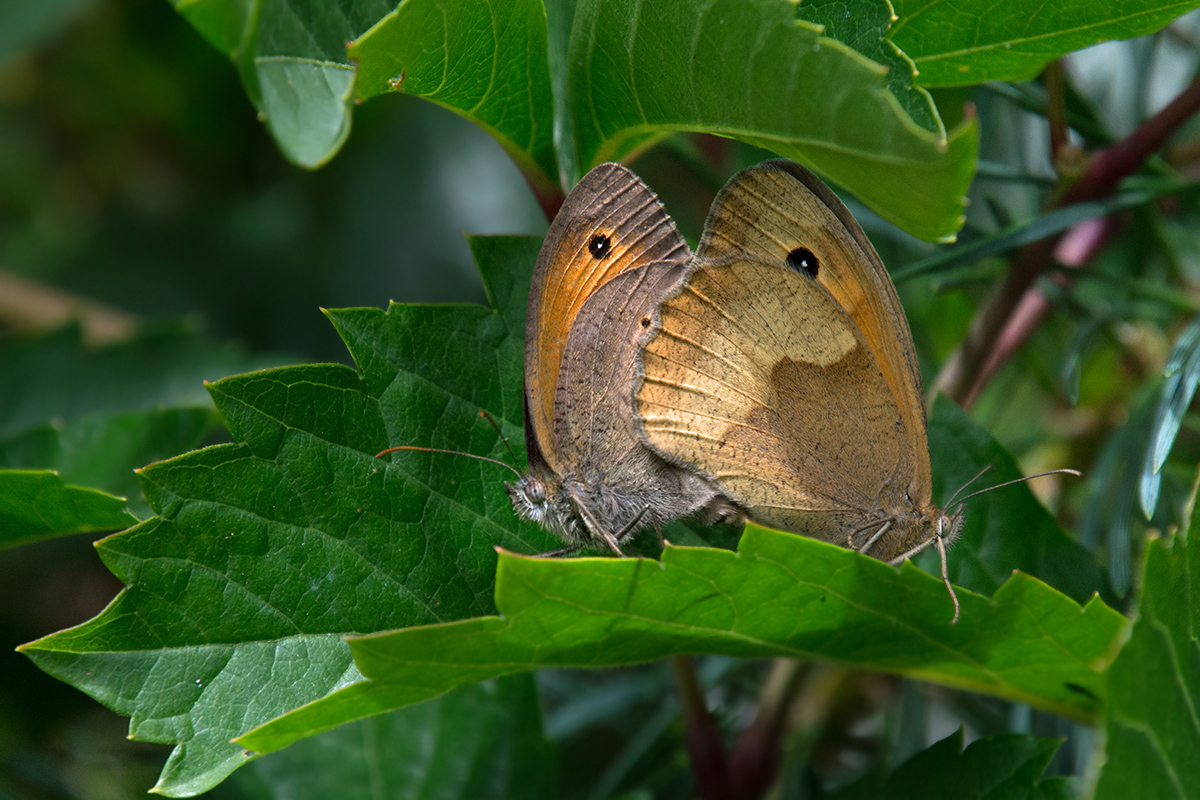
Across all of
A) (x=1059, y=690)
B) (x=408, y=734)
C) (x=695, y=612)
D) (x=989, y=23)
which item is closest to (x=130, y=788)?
(x=408, y=734)

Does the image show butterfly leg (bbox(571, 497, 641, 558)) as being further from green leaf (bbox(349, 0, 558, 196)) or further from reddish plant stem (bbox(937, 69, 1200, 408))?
reddish plant stem (bbox(937, 69, 1200, 408))

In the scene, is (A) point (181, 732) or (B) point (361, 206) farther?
(B) point (361, 206)

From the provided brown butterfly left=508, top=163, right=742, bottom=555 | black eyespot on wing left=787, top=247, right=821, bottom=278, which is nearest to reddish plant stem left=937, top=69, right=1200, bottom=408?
black eyespot on wing left=787, top=247, right=821, bottom=278

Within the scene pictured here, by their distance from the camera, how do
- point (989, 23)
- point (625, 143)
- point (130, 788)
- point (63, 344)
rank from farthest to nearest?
1. point (63, 344)
2. point (130, 788)
3. point (625, 143)
4. point (989, 23)

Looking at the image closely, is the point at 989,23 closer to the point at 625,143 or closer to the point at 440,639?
the point at 625,143

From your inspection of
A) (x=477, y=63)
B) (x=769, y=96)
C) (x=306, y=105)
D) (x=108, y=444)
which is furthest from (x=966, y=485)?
(x=108, y=444)

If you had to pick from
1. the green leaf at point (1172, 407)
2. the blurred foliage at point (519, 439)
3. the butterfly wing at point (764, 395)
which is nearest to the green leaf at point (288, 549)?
the blurred foliage at point (519, 439)
